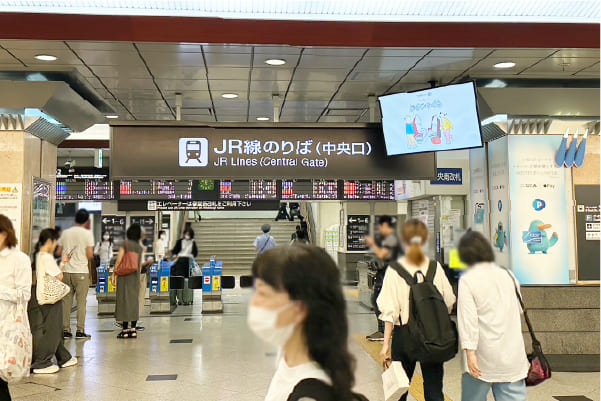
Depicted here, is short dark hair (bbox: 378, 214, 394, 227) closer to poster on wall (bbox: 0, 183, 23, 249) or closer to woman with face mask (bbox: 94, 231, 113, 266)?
woman with face mask (bbox: 94, 231, 113, 266)

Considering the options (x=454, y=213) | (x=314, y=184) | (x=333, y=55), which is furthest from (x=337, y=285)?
(x=314, y=184)

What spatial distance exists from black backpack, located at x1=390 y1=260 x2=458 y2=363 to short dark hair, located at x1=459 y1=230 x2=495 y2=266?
31.6 inches

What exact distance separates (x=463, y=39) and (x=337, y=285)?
280 cm

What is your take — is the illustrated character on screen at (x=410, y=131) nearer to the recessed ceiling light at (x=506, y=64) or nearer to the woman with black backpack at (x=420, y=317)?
the woman with black backpack at (x=420, y=317)

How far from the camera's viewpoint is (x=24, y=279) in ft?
10.5

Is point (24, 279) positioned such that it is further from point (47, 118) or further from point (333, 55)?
point (333, 55)

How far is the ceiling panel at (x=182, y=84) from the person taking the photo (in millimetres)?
4871

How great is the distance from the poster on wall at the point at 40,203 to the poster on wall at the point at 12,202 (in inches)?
4.9

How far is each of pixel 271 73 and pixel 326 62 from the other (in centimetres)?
57

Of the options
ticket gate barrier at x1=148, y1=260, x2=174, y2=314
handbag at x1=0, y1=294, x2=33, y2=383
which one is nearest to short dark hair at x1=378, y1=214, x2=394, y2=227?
handbag at x1=0, y1=294, x2=33, y2=383

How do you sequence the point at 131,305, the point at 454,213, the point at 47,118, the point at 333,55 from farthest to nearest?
the point at 131,305
the point at 47,118
the point at 333,55
the point at 454,213

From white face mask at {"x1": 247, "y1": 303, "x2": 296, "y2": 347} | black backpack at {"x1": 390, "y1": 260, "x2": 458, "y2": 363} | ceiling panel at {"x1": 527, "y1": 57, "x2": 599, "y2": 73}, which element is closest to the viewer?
white face mask at {"x1": 247, "y1": 303, "x2": 296, "y2": 347}

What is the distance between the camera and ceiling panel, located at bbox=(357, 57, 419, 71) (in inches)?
162

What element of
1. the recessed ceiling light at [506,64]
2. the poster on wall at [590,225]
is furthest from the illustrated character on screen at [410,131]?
the poster on wall at [590,225]
